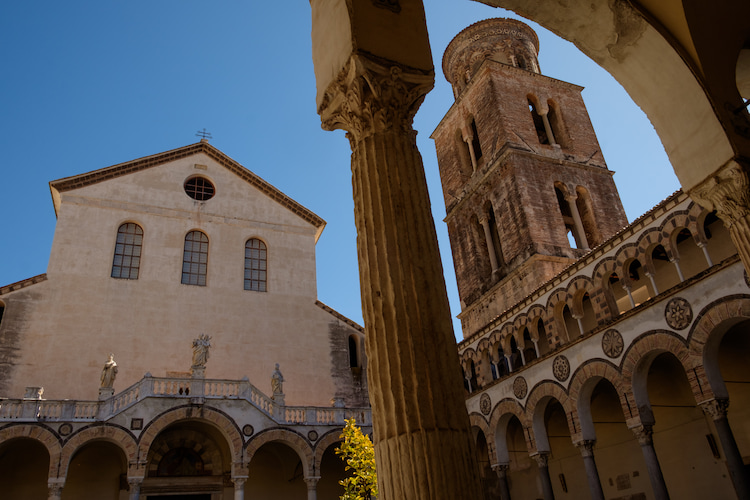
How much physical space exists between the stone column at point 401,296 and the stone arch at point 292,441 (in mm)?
13858

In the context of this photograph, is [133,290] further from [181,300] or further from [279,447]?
[279,447]

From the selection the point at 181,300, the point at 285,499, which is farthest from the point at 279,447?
the point at 181,300

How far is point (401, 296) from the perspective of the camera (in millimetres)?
3596

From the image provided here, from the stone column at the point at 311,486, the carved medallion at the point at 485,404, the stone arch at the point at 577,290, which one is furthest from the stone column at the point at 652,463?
the stone column at the point at 311,486

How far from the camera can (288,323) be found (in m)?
21.1

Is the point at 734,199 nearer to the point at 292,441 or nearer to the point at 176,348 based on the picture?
the point at 292,441

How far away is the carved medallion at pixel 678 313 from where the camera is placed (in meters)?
11.2

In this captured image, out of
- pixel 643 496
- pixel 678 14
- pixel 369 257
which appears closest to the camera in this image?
pixel 369 257

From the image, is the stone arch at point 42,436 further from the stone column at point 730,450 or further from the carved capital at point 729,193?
the carved capital at point 729,193

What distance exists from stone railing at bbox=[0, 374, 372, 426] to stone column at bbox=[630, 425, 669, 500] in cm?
847

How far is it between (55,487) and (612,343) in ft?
44.0

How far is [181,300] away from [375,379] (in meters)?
17.8

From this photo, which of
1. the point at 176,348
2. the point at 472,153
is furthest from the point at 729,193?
the point at 472,153

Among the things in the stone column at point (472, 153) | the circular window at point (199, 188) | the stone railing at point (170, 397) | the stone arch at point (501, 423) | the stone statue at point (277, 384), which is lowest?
the stone arch at point (501, 423)
